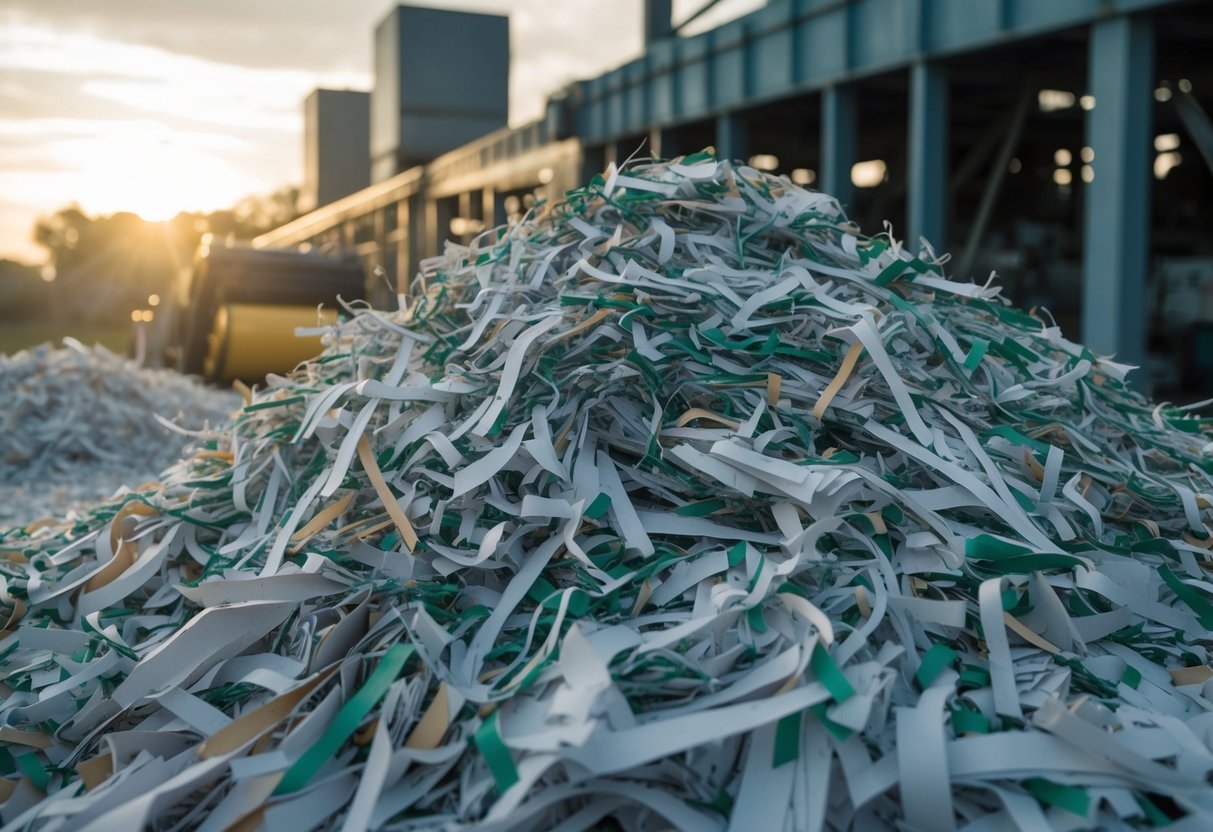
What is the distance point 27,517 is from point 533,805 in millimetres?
4530

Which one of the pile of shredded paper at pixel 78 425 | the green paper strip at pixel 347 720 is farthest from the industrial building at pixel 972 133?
the pile of shredded paper at pixel 78 425

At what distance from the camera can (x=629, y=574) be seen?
2264 mm

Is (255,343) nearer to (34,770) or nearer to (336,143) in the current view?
(34,770)

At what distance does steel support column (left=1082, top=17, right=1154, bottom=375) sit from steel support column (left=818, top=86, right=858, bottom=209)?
306 cm

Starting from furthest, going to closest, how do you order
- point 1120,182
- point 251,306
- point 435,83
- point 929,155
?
point 435,83 < point 251,306 < point 929,155 < point 1120,182

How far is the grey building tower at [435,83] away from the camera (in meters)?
30.4

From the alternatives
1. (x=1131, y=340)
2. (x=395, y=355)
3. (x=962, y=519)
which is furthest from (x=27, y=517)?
(x=1131, y=340)

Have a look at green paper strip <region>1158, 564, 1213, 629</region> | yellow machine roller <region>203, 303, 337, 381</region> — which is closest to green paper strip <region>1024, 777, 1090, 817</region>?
green paper strip <region>1158, 564, 1213, 629</region>

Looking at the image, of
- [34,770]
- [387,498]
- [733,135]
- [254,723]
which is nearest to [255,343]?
[733,135]

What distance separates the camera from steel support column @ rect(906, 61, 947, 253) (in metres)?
8.99

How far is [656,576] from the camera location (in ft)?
7.69

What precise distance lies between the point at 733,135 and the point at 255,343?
18.5ft

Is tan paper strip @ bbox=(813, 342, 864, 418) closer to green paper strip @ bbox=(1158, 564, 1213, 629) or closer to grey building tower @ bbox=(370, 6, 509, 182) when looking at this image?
green paper strip @ bbox=(1158, 564, 1213, 629)

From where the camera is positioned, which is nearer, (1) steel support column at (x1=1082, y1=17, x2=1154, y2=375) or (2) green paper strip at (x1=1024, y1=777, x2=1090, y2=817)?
(2) green paper strip at (x1=1024, y1=777, x2=1090, y2=817)
